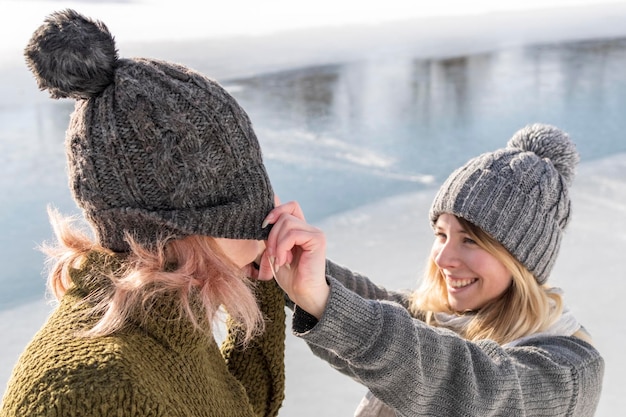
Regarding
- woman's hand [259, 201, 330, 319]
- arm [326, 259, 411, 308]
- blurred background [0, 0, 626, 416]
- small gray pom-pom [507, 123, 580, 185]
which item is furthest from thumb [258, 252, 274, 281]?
blurred background [0, 0, 626, 416]

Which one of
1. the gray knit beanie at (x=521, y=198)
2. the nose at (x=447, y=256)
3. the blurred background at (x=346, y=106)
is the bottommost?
the blurred background at (x=346, y=106)

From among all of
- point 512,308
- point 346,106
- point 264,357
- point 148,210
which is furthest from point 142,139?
point 346,106

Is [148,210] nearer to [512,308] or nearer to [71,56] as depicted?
[71,56]

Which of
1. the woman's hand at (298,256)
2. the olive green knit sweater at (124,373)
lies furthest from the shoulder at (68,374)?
the woman's hand at (298,256)

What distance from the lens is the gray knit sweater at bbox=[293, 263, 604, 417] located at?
112 centimetres

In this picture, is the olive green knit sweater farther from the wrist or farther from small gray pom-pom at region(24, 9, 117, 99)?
small gray pom-pom at region(24, 9, 117, 99)

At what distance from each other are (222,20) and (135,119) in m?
7.12

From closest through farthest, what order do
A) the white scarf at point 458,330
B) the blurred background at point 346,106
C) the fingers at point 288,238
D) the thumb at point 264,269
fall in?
the fingers at point 288,238
the thumb at point 264,269
the white scarf at point 458,330
the blurred background at point 346,106

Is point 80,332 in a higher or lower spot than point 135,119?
lower

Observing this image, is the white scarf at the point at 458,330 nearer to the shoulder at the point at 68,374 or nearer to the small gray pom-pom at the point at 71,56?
the shoulder at the point at 68,374

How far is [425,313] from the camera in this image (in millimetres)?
1741

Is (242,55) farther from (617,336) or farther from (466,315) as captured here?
(466,315)

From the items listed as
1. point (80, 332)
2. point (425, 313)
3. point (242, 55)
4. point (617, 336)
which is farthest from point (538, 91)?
point (80, 332)

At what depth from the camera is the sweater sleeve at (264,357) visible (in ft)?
4.22
